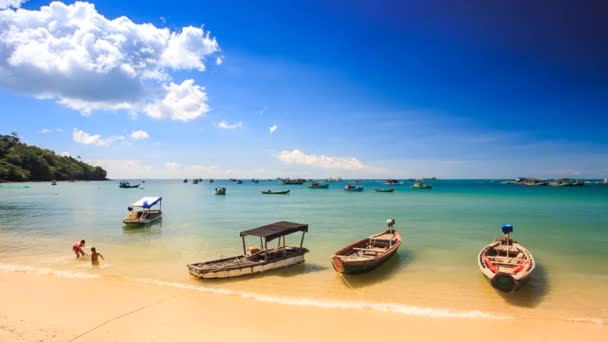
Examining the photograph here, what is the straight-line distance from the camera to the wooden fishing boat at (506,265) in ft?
38.3

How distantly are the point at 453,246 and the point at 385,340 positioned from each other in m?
14.7

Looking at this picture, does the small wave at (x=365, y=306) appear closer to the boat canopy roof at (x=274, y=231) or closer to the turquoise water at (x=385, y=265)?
the turquoise water at (x=385, y=265)

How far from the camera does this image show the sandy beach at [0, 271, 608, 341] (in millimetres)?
9156

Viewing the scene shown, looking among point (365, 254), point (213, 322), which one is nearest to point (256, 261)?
point (213, 322)

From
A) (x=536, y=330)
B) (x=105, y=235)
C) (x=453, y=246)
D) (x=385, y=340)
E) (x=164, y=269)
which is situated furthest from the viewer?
(x=105, y=235)

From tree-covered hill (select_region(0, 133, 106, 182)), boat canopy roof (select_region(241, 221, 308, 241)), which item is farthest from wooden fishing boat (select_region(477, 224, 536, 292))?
tree-covered hill (select_region(0, 133, 106, 182))

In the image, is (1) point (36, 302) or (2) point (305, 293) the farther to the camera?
(2) point (305, 293)

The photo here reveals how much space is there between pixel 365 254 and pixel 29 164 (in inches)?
6443

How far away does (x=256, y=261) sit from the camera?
605 inches

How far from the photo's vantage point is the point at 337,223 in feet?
107

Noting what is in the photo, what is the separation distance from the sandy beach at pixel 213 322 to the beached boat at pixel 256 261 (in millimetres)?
1772

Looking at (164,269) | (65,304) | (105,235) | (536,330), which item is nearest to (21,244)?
(105,235)

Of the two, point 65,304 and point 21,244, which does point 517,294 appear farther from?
point 21,244

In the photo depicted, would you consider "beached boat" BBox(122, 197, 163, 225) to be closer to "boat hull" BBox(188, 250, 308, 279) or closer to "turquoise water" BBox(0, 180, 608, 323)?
"turquoise water" BBox(0, 180, 608, 323)
